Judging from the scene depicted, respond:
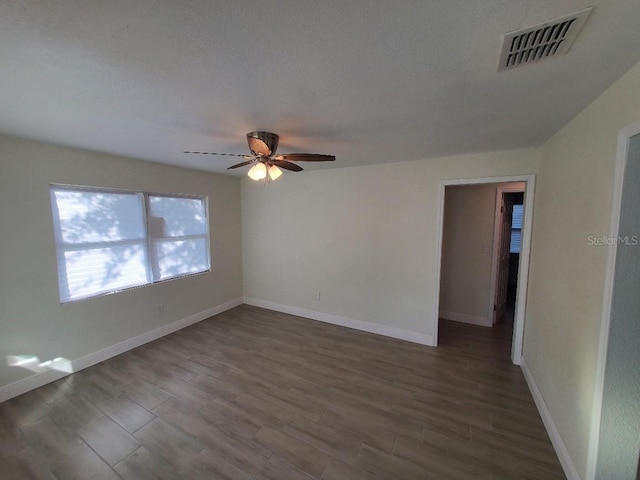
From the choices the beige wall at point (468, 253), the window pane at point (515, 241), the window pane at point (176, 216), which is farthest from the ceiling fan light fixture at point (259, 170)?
the window pane at point (515, 241)

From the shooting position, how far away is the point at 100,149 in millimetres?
2609

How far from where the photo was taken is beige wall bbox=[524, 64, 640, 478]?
132 cm

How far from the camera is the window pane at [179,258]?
11.1ft

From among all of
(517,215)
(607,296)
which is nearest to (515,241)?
(517,215)

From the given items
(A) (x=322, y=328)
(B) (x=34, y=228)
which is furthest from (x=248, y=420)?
(B) (x=34, y=228)

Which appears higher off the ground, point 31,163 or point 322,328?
point 31,163

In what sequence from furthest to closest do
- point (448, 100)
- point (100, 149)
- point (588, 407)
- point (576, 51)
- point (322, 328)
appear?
point (322, 328) → point (100, 149) → point (448, 100) → point (588, 407) → point (576, 51)

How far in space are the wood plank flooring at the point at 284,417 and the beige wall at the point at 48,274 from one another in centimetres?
37

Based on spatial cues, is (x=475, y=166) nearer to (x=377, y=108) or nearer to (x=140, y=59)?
(x=377, y=108)

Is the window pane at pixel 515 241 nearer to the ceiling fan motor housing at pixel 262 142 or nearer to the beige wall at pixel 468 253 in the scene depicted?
the beige wall at pixel 468 253

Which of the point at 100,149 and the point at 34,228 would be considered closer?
the point at 34,228

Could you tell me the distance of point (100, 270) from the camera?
9.20 feet

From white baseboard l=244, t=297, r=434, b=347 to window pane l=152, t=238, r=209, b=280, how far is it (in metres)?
1.19

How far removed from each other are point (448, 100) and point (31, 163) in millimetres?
3524
